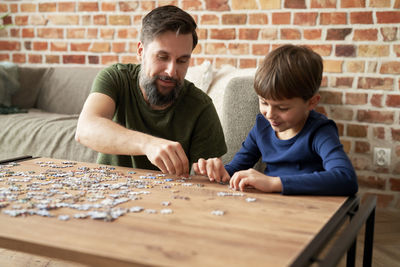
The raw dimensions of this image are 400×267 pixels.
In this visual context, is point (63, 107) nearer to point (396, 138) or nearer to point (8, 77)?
point (8, 77)

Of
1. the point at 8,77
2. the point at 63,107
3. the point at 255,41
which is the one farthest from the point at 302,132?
the point at 8,77

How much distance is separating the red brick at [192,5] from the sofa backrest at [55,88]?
955 mm

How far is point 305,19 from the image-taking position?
297 cm

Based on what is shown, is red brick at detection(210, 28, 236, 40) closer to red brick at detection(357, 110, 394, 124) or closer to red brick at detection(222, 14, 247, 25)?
red brick at detection(222, 14, 247, 25)

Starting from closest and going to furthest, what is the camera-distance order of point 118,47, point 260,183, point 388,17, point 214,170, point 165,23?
1. point 260,183
2. point 214,170
3. point 165,23
4. point 388,17
5. point 118,47

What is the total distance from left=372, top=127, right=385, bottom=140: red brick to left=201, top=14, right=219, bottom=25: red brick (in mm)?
1463

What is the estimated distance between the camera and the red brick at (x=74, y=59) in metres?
3.85

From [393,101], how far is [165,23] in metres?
1.86

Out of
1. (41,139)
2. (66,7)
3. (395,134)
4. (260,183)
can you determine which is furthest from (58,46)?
(260,183)

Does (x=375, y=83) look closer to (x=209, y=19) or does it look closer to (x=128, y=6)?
(x=209, y=19)

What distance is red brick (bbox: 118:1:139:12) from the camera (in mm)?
3548

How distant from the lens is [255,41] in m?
3.15

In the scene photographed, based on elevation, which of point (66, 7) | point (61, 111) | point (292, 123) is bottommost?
point (61, 111)

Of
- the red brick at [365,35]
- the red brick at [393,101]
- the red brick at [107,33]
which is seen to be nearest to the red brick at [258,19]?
the red brick at [365,35]
